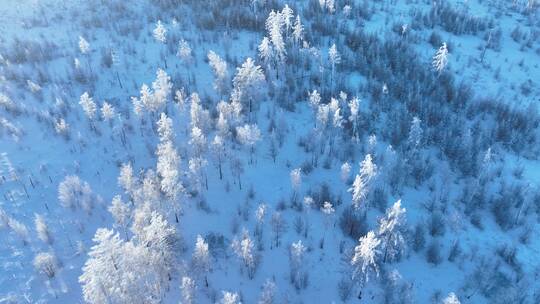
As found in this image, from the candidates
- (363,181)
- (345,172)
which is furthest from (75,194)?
(363,181)

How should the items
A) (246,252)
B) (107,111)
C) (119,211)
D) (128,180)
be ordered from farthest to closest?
(107,111) → (128,180) → (119,211) → (246,252)

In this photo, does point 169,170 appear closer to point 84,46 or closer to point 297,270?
point 297,270

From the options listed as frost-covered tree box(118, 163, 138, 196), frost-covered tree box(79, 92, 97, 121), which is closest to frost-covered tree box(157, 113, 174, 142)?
frost-covered tree box(118, 163, 138, 196)

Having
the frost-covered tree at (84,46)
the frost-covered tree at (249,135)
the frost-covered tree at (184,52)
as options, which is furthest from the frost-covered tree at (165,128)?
the frost-covered tree at (84,46)

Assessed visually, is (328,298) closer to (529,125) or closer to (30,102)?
(529,125)

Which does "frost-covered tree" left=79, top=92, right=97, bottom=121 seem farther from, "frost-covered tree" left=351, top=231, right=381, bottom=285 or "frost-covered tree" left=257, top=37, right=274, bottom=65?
"frost-covered tree" left=351, top=231, right=381, bottom=285

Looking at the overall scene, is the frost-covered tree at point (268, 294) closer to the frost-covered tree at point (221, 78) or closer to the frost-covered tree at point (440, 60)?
the frost-covered tree at point (221, 78)

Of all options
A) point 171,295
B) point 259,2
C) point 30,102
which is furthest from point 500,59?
point 30,102
